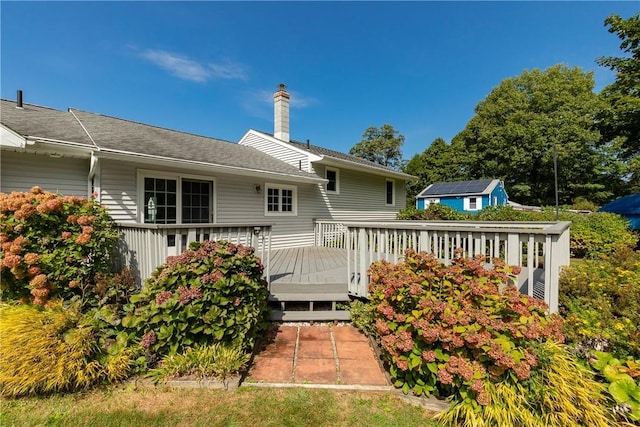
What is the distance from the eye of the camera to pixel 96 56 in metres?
7.54

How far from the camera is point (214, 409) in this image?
2396 mm

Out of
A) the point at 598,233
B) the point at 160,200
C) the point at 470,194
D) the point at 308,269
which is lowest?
the point at 308,269

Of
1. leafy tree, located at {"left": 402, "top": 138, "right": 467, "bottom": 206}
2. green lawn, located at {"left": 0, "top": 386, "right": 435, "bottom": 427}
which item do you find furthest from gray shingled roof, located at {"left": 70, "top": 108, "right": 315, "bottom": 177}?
leafy tree, located at {"left": 402, "top": 138, "right": 467, "bottom": 206}

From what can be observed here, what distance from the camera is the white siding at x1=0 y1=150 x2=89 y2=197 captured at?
4727 millimetres

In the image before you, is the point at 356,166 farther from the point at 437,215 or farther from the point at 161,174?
the point at 161,174

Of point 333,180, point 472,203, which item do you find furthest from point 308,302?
point 472,203

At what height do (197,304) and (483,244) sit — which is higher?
(483,244)

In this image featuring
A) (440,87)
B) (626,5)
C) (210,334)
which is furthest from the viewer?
(440,87)

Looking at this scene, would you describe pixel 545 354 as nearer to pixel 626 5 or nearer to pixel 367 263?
pixel 367 263

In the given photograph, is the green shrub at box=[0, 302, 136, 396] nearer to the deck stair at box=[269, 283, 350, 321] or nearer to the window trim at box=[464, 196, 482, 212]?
the deck stair at box=[269, 283, 350, 321]

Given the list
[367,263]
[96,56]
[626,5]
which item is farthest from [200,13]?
[626,5]

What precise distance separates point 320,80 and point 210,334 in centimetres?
1581

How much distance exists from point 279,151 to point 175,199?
5.55 meters

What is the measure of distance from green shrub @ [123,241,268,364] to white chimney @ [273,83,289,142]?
956cm
